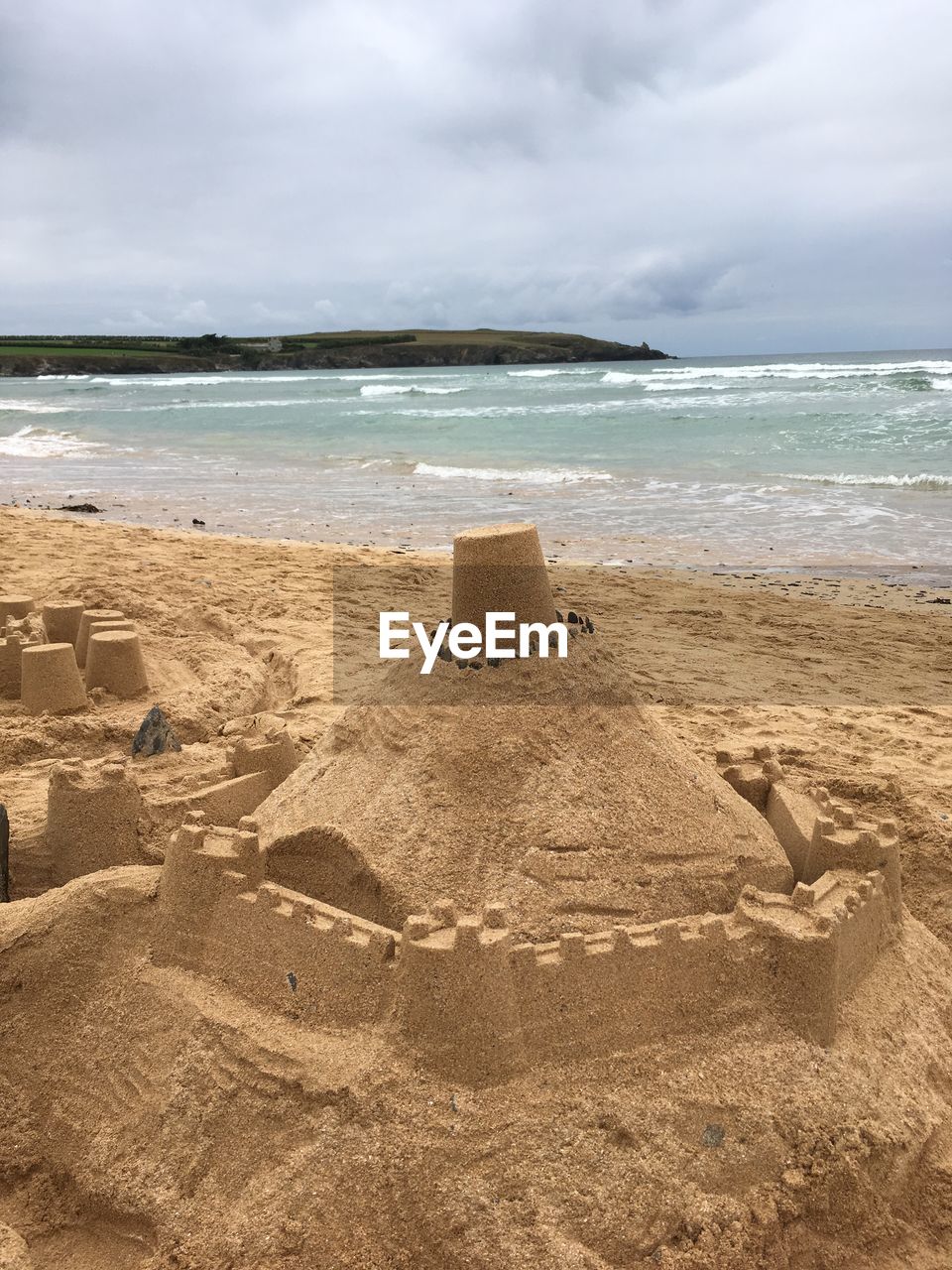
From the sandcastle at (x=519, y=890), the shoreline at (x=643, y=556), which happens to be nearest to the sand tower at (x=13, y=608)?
the sandcastle at (x=519, y=890)

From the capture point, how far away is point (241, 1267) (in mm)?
2162

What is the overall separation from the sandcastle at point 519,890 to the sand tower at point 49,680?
222 cm

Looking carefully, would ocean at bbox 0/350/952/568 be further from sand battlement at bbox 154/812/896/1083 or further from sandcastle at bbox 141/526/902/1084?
sand battlement at bbox 154/812/896/1083

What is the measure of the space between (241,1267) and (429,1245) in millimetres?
421

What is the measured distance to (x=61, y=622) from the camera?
5.70 m

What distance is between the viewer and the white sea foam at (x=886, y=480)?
14163 mm

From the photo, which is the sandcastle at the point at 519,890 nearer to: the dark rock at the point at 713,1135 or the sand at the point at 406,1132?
the sand at the point at 406,1132

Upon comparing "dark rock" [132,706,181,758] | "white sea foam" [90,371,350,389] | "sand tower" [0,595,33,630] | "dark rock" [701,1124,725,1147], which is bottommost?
"dark rock" [701,1124,725,1147]

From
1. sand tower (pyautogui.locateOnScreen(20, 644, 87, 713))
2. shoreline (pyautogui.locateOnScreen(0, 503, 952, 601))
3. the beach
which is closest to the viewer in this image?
the beach

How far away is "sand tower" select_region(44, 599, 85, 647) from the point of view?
5688 millimetres

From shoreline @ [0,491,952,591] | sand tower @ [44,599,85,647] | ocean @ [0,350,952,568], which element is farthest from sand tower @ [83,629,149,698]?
ocean @ [0,350,952,568]

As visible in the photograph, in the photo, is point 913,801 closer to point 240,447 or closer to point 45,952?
point 45,952

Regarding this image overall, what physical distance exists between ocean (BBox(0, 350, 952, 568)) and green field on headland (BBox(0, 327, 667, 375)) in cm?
3518

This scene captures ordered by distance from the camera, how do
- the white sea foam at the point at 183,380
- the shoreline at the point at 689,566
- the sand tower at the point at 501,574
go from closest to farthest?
the sand tower at the point at 501,574
the shoreline at the point at 689,566
the white sea foam at the point at 183,380
